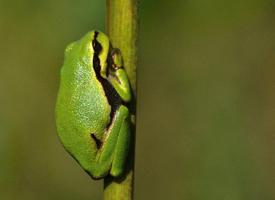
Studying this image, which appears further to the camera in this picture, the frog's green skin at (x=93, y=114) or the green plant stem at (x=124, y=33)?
the frog's green skin at (x=93, y=114)

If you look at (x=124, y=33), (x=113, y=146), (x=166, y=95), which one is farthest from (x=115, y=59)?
(x=166, y=95)

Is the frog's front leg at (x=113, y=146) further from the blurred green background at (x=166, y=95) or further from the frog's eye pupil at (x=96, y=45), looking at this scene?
the blurred green background at (x=166, y=95)

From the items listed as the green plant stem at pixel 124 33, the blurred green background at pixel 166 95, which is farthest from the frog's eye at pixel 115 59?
the blurred green background at pixel 166 95

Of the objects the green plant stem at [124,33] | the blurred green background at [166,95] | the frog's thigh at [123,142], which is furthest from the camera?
the blurred green background at [166,95]

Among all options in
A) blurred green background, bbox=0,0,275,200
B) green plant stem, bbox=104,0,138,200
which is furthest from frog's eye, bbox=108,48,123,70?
blurred green background, bbox=0,0,275,200

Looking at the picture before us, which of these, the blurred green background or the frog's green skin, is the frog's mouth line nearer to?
the frog's green skin

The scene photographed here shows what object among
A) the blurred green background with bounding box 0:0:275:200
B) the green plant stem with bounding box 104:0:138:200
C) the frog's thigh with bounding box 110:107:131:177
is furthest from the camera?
the blurred green background with bounding box 0:0:275:200

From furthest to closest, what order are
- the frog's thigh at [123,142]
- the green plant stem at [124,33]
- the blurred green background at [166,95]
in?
1. the blurred green background at [166,95]
2. the frog's thigh at [123,142]
3. the green plant stem at [124,33]

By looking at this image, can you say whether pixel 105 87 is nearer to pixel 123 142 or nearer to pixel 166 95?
pixel 123 142

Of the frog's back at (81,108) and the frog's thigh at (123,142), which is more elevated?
the frog's back at (81,108)
